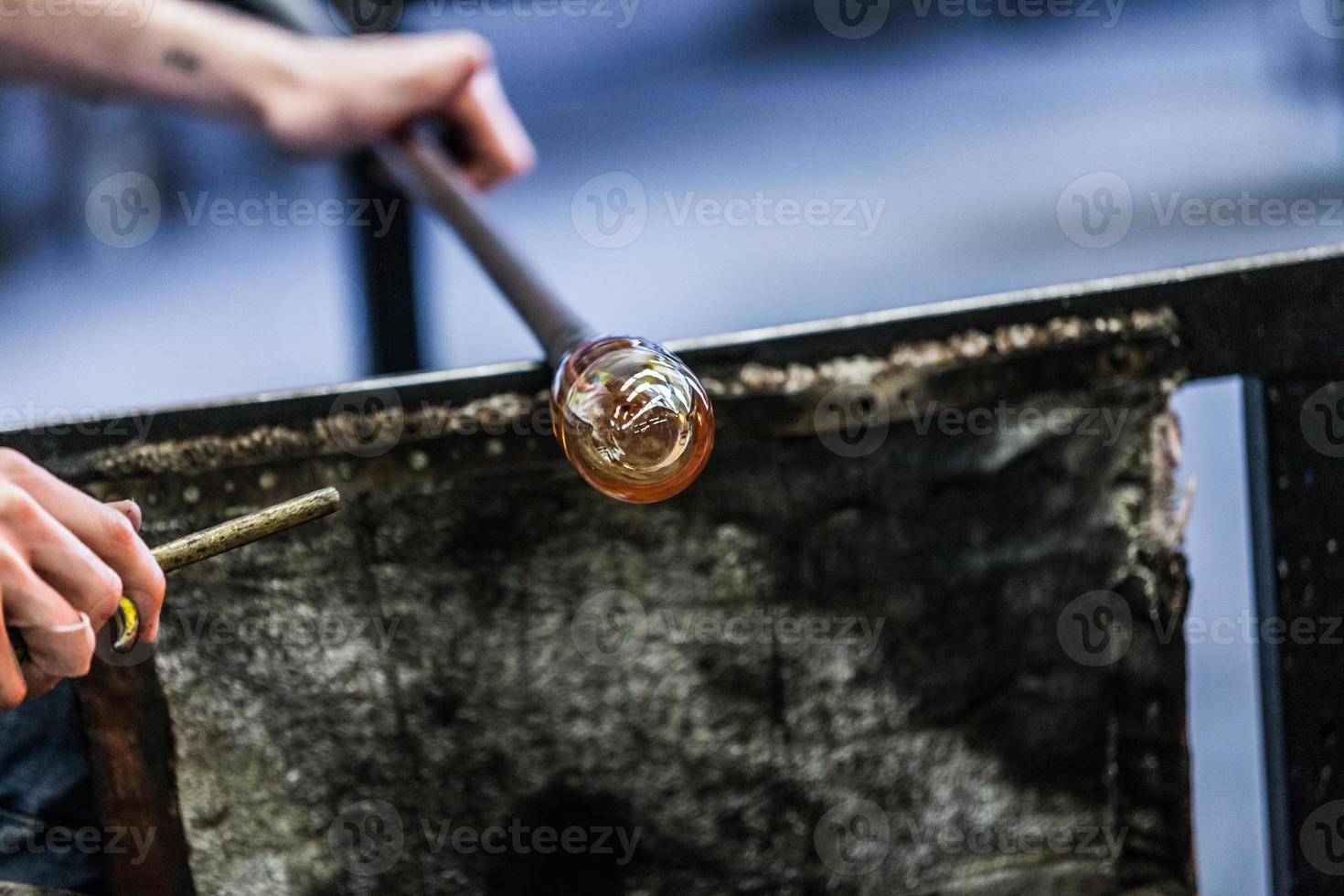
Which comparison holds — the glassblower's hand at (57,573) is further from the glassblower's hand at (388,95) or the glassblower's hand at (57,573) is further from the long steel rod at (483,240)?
the glassblower's hand at (388,95)

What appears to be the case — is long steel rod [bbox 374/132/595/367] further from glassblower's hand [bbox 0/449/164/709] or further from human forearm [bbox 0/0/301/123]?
glassblower's hand [bbox 0/449/164/709]

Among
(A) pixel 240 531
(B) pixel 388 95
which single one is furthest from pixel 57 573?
(B) pixel 388 95

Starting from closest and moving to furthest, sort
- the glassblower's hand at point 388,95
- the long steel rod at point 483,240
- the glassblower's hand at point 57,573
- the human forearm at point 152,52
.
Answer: the glassblower's hand at point 57,573, the long steel rod at point 483,240, the human forearm at point 152,52, the glassblower's hand at point 388,95

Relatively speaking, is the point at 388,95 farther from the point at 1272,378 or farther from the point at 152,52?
the point at 1272,378

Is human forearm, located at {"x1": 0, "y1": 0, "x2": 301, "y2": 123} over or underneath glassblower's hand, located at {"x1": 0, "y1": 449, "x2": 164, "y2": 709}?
over

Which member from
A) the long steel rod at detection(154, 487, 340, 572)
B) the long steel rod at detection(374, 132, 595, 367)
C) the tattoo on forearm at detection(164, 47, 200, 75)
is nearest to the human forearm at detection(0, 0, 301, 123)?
the tattoo on forearm at detection(164, 47, 200, 75)

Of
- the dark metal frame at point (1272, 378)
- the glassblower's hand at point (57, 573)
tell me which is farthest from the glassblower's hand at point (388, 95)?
the glassblower's hand at point (57, 573)
